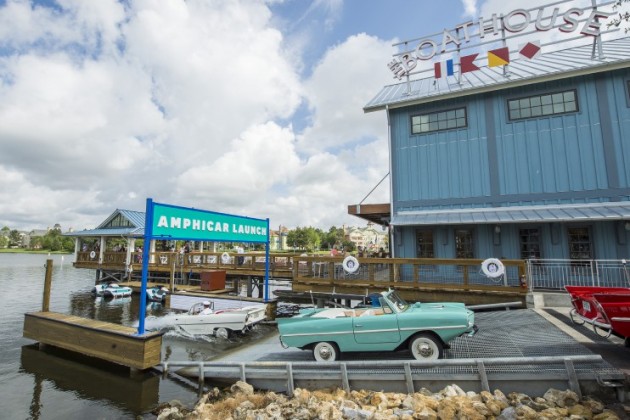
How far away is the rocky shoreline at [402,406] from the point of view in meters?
4.91

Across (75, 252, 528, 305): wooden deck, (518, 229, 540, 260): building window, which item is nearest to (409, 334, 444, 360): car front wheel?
(75, 252, 528, 305): wooden deck

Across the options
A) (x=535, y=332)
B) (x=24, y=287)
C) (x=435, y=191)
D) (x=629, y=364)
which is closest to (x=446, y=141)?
(x=435, y=191)

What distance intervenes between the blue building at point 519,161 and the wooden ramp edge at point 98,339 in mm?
10079

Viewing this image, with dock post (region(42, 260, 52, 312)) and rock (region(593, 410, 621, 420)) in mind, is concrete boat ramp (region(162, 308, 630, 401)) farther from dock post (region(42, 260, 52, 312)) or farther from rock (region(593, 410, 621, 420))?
dock post (region(42, 260, 52, 312))

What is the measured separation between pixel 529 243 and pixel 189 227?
1267cm

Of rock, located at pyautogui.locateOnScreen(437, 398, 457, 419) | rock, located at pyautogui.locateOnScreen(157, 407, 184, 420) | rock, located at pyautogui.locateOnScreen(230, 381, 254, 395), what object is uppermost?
rock, located at pyautogui.locateOnScreen(437, 398, 457, 419)

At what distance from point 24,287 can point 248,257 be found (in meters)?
22.4

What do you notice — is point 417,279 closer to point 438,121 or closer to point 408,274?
point 408,274

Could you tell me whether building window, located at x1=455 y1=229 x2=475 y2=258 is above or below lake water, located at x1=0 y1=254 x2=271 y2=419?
above

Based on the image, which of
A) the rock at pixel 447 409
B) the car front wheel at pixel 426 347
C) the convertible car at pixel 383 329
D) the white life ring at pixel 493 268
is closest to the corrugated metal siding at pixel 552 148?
the white life ring at pixel 493 268

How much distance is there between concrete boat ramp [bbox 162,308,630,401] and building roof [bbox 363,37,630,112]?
9597 millimetres

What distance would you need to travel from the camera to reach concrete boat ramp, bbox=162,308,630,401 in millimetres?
5492

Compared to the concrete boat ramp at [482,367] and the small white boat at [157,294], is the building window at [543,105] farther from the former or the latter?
the small white boat at [157,294]

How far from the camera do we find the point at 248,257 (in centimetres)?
2133
